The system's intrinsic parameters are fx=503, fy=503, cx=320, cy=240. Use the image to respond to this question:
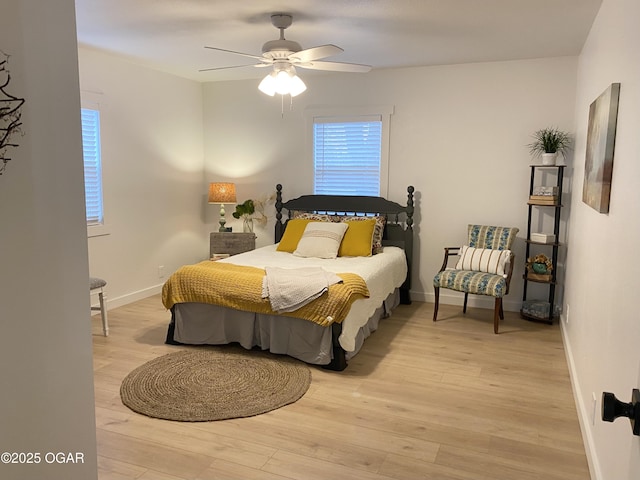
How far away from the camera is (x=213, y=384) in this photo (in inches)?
135

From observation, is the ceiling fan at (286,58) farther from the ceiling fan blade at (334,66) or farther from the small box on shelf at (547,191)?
the small box on shelf at (547,191)

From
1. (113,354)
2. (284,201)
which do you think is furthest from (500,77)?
(113,354)

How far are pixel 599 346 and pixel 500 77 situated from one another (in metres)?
3.42

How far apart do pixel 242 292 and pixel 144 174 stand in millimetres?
2424

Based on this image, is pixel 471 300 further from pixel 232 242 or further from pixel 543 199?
pixel 232 242

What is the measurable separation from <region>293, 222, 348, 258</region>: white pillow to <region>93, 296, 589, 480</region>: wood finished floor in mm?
1110

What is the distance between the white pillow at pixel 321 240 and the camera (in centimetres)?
493

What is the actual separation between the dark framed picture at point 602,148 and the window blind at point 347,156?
2706mm

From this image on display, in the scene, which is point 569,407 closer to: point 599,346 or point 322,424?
point 599,346

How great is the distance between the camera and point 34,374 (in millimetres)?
1570

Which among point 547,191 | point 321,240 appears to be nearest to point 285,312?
point 321,240

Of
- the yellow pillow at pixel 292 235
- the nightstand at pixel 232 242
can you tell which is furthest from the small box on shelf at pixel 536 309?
the nightstand at pixel 232 242

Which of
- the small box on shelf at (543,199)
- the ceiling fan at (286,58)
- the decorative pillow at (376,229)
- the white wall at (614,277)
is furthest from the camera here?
the decorative pillow at (376,229)

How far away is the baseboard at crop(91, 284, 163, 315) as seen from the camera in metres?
5.22
